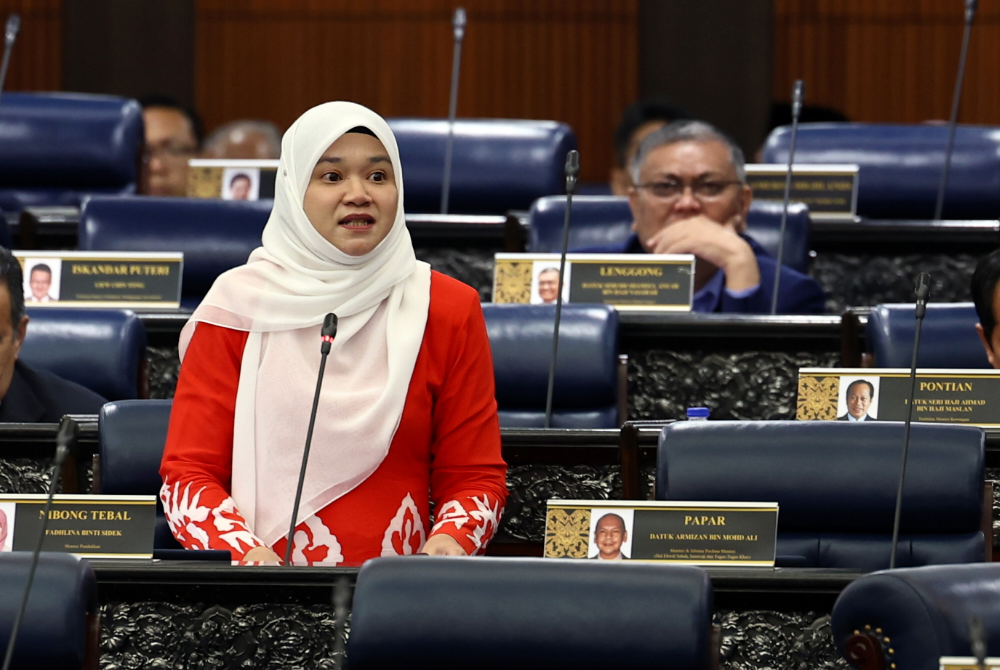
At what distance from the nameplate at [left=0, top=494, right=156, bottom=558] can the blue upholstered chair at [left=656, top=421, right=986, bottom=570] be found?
29.4 inches

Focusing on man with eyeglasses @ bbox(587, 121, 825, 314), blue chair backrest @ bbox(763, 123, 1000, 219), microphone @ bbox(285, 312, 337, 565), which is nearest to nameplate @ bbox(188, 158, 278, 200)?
man with eyeglasses @ bbox(587, 121, 825, 314)

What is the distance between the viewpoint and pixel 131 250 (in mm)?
4047

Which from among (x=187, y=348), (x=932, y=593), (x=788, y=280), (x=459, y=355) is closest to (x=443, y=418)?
(x=459, y=355)

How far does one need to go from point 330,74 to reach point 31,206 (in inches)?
96.7

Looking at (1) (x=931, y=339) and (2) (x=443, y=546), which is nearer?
(2) (x=443, y=546)

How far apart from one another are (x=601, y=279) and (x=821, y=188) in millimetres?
1196

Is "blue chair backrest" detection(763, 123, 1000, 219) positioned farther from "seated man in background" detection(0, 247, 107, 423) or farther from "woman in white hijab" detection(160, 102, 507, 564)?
"woman in white hijab" detection(160, 102, 507, 564)

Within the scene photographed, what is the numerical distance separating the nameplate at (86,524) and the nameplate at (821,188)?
8.99 feet

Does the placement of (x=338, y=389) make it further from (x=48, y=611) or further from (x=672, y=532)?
(x=48, y=611)

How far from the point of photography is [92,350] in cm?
317

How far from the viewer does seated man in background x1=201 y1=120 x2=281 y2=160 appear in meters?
5.51

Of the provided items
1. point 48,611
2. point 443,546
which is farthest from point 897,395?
point 48,611

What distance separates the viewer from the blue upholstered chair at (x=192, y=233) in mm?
4035

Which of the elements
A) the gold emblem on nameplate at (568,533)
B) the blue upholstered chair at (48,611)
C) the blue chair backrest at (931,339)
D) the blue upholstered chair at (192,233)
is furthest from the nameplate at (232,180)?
the blue upholstered chair at (48,611)
